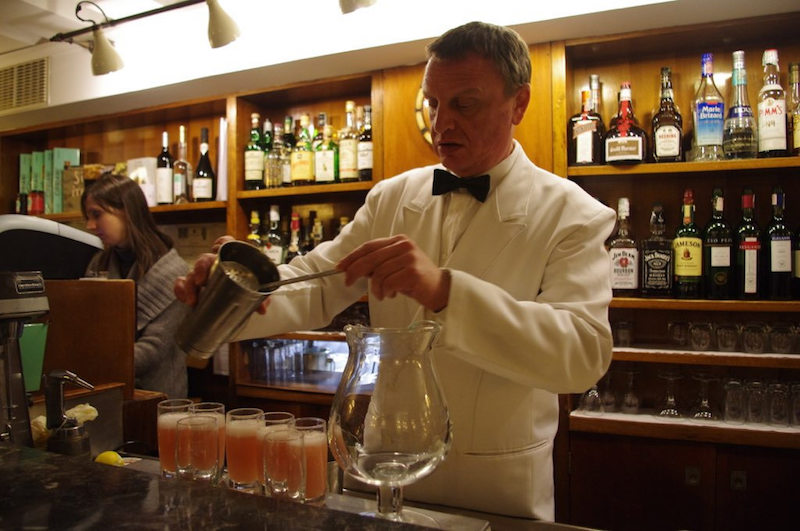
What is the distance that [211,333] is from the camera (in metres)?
0.93

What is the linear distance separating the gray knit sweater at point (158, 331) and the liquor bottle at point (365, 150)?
3.03 ft

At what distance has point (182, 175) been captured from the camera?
3.24 m

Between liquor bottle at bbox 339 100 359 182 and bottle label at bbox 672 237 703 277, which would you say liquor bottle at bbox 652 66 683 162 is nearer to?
bottle label at bbox 672 237 703 277

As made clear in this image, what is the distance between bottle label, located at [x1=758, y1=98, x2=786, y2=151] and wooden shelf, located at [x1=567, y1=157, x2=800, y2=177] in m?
0.06

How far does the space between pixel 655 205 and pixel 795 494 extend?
43.5 inches

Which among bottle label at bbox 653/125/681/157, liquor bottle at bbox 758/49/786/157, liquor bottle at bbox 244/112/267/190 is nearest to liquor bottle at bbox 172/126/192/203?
liquor bottle at bbox 244/112/267/190

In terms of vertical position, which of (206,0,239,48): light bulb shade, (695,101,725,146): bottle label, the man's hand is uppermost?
(206,0,239,48): light bulb shade

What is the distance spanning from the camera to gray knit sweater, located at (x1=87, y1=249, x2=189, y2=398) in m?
2.38

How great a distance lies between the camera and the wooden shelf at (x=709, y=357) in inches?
80.4

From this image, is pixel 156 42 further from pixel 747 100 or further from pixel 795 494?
pixel 795 494

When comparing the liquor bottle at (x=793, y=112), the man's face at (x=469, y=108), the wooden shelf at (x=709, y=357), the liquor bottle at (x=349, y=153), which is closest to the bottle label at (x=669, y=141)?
the liquor bottle at (x=793, y=112)

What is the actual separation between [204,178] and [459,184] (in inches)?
82.1

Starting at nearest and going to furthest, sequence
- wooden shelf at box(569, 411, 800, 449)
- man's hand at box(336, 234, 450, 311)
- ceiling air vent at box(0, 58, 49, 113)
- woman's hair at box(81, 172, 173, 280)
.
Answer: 1. man's hand at box(336, 234, 450, 311)
2. wooden shelf at box(569, 411, 800, 449)
3. woman's hair at box(81, 172, 173, 280)
4. ceiling air vent at box(0, 58, 49, 113)

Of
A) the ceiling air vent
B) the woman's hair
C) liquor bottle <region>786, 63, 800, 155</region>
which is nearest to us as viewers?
liquor bottle <region>786, 63, 800, 155</region>
